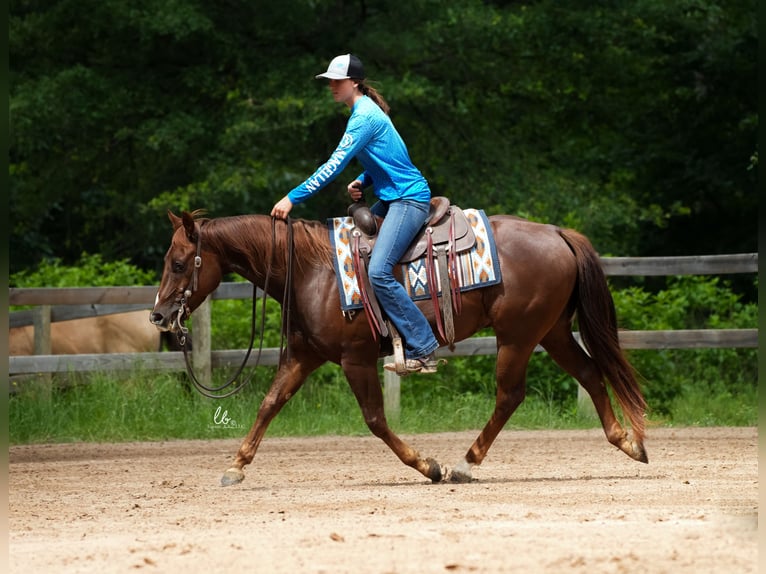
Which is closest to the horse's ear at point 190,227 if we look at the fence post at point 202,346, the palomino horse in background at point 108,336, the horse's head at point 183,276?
the horse's head at point 183,276

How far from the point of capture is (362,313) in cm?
753

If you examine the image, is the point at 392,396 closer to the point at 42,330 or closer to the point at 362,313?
the point at 42,330

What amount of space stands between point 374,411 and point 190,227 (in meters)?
1.67

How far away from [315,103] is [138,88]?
2993 mm

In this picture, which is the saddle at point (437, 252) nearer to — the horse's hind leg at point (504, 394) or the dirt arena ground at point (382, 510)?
the horse's hind leg at point (504, 394)

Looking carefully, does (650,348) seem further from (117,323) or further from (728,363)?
(117,323)

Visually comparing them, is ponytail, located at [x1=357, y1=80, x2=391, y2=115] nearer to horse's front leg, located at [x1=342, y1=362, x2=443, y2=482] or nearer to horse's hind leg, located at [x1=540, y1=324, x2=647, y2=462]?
horse's front leg, located at [x1=342, y1=362, x2=443, y2=482]

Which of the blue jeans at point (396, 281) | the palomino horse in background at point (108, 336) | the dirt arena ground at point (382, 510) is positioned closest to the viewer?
the dirt arena ground at point (382, 510)

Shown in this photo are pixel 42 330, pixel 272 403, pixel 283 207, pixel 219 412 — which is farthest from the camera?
pixel 42 330

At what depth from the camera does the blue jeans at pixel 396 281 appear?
7379 mm

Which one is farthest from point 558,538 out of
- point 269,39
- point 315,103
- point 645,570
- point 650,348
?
point 269,39

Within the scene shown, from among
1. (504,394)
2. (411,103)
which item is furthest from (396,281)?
(411,103)

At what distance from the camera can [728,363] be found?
42.1ft

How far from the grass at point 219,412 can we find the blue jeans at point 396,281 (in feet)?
11.9
